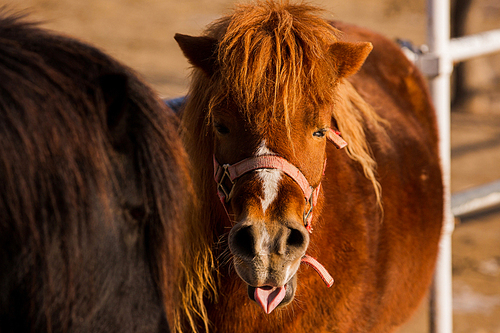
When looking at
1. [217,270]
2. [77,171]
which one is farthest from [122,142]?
[217,270]

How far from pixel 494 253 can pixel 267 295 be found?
4001mm

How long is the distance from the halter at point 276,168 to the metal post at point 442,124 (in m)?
1.34

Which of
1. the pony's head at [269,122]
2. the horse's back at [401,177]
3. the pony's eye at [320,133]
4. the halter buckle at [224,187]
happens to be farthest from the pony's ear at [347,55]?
the horse's back at [401,177]

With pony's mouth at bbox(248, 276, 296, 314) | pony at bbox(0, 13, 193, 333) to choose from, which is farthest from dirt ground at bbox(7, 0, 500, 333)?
pony's mouth at bbox(248, 276, 296, 314)

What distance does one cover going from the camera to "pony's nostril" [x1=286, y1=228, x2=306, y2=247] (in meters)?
1.38

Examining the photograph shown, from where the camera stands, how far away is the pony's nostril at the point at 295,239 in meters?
1.38

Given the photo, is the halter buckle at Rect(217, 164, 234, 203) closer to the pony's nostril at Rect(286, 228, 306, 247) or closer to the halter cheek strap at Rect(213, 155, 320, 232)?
the halter cheek strap at Rect(213, 155, 320, 232)

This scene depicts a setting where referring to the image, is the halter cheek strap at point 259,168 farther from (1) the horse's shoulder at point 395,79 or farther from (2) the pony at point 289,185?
(1) the horse's shoulder at point 395,79

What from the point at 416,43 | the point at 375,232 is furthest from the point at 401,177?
the point at 416,43

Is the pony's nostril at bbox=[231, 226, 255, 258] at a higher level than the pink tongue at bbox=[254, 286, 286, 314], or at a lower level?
higher

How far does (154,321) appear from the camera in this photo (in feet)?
2.65

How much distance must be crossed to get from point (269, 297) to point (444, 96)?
191 cm

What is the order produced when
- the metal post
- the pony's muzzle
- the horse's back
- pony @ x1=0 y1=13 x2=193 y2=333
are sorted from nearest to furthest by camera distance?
1. pony @ x1=0 y1=13 x2=193 y2=333
2. the pony's muzzle
3. the horse's back
4. the metal post

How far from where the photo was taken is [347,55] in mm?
1610
